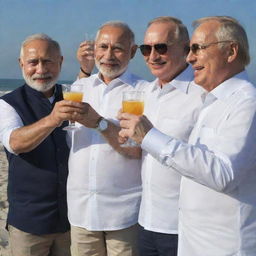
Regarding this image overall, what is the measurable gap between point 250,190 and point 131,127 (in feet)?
2.54

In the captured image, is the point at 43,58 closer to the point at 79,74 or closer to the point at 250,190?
the point at 79,74

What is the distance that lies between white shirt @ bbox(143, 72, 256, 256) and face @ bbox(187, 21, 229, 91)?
0.23 ft

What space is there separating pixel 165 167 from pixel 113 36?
1244 mm

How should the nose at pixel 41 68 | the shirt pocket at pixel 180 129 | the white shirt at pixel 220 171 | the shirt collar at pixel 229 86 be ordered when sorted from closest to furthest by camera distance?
1. the white shirt at pixel 220 171
2. the shirt collar at pixel 229 86
3. the shirt pocket at pixel 180 129
4. the nose at pixel 41 68

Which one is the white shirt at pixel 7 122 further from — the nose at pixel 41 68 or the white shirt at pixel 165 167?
the white shirt at pixel 165 167

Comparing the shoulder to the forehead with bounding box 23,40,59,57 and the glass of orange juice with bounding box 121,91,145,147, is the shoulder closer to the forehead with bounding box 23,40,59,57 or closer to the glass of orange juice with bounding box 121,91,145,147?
the forehead with bounding box 23,40,59,57

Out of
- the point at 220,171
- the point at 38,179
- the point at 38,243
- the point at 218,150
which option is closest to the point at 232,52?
the point at 218,150

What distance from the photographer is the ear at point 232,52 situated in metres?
2.41

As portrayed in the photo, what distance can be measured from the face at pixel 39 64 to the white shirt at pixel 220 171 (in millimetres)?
1705

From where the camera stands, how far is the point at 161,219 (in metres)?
3.09

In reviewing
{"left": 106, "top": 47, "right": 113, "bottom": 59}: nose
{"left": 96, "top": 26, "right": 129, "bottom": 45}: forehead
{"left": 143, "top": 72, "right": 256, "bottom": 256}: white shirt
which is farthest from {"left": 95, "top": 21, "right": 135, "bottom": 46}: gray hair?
{"left": 143, "top": 72, "right": 256, "bottom": 256}: white shirt

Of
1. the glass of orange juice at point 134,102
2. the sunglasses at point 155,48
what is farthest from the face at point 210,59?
the sunglasses at point 155,48

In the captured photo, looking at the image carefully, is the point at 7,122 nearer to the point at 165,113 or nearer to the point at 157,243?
the point at 165,113

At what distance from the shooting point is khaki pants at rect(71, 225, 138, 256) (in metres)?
3.49
